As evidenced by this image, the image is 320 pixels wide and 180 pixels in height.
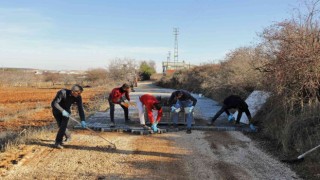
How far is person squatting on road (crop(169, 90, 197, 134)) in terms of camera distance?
13.4 meters

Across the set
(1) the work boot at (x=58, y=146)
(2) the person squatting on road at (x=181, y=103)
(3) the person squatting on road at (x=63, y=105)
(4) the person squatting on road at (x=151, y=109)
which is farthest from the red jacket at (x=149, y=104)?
(1) the work boot at (x=58, y=146)

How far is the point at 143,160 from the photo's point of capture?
8.99 m

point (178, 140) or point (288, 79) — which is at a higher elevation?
point (288, 79)

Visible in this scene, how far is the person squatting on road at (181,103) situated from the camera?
44.0 ft

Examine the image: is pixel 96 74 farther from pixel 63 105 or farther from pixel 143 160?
pixel 143 160

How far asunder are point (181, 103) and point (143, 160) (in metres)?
5.25

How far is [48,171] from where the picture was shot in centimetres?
793

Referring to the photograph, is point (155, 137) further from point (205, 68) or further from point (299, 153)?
point (205, 68)

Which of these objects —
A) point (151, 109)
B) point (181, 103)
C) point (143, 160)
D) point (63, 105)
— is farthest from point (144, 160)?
point (181, 103)

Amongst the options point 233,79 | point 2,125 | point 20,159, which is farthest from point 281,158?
point 233,79

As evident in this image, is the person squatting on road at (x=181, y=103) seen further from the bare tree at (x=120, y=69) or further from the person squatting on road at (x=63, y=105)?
the bare tree at (x=120, y=69)

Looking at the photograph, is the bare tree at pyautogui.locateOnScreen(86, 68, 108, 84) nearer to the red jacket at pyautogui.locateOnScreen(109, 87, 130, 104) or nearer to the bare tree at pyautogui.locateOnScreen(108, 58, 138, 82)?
the bare tree at pyautogui.locateOnScreen(108, 58, 138, 82)

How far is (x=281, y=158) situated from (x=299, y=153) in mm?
451

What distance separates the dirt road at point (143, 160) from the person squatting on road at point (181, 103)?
1.83 meters
